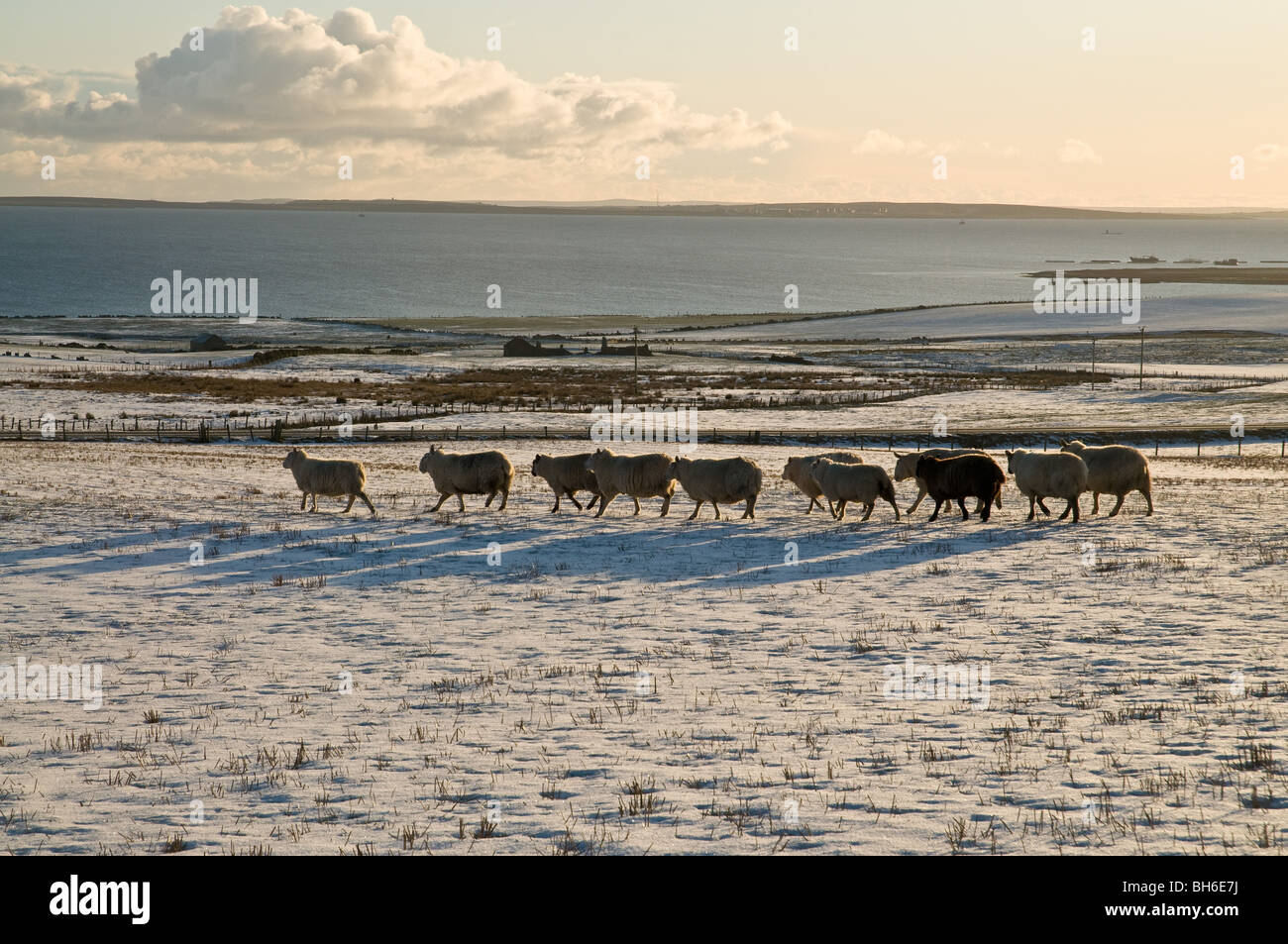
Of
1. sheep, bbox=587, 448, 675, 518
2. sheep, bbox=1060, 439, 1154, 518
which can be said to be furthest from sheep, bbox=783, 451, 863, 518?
sheep, bbox=1060, 439, 1154, 518

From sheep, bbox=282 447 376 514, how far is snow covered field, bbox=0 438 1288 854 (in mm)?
1044

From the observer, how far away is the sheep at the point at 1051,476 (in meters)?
24.7

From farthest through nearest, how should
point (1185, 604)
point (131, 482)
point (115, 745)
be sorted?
point (131, 482) < point (1185, 604) < point (115, 745)

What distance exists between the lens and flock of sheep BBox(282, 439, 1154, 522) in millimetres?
25172

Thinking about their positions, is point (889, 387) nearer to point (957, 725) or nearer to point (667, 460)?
point (667, 460)

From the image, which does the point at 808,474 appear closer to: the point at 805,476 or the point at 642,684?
the point at 805,476

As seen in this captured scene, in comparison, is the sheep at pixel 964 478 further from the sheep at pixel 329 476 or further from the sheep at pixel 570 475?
the sheep at pixel 329 476

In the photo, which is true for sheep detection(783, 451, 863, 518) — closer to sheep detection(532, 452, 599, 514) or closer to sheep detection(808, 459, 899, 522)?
sheep detection(808, 459, 899, 522)

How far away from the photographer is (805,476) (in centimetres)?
2709

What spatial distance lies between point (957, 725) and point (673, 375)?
78427 mm

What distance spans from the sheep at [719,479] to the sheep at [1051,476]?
5986 millimetres

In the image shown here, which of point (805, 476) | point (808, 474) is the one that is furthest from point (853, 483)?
point (805, 476)

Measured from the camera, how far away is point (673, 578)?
19.9 metres
